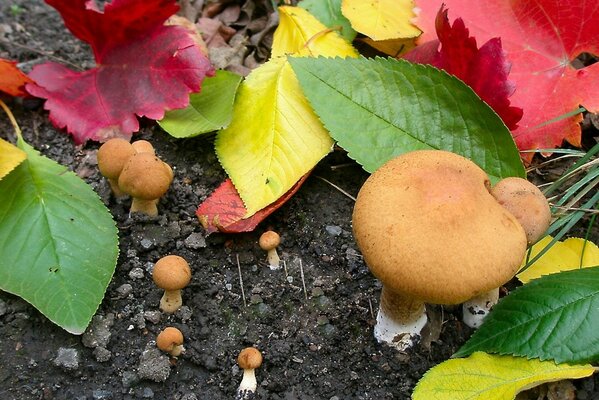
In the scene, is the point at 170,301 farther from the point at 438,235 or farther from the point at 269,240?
the point at 438,235

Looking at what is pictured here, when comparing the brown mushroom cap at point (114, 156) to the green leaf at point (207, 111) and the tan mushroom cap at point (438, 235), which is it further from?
the tan mushroom cap at point (438, 235)

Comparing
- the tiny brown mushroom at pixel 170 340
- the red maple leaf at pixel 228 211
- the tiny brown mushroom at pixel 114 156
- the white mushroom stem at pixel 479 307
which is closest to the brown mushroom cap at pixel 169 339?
the tiny brown mushroom at pixel 170 340

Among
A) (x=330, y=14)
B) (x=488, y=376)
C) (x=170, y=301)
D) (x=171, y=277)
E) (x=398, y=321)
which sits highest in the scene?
(x=330, y=14)

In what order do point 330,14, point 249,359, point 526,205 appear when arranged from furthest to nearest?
point 330,14 → point 249,359 → point 526,205

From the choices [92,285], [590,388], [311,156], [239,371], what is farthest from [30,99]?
[590,388]

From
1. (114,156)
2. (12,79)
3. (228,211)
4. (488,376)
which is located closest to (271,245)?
(228,211)

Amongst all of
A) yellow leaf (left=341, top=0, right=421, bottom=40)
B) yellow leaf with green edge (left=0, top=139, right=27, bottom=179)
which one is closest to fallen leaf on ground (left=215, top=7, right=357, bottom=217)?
yellow leaf (left=341, top=0, right=421, bottom=40)

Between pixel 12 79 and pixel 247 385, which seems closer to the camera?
pixel 247 385
